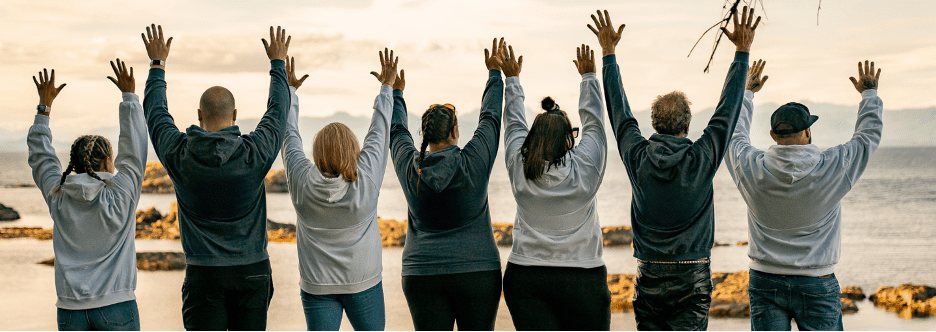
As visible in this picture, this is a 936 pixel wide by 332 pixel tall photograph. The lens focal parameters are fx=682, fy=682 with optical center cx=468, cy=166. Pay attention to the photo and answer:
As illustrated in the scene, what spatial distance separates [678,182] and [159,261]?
962 cm

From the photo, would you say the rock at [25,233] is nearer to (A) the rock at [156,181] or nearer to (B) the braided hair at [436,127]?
(A) the rock at [156,181]

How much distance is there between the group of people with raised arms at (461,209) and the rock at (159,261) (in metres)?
7.96

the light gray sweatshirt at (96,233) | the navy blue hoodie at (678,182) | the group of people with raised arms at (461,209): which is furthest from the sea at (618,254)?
the light gray sweatshirt at (96,233)

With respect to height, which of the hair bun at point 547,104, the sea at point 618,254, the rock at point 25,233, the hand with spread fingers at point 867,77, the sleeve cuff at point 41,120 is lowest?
the sea at point 618,254

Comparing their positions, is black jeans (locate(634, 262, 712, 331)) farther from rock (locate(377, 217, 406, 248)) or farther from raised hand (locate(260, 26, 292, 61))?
rock (locate(377, 217, 406, 248))

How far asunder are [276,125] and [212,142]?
278 mm

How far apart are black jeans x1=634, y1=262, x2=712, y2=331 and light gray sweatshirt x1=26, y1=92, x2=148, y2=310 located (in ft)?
6.73

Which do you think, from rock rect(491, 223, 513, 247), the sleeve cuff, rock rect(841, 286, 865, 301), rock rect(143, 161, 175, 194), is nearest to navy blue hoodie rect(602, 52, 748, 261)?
the sleeve cuff

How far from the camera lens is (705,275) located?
267cm

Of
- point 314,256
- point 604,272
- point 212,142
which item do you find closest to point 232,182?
point 212,142

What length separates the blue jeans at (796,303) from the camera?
290 cm

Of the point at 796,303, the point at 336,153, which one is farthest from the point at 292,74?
the point at 796,303

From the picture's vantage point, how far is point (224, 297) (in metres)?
2.77

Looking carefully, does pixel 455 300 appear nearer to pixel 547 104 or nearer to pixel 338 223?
pixel 338 223
